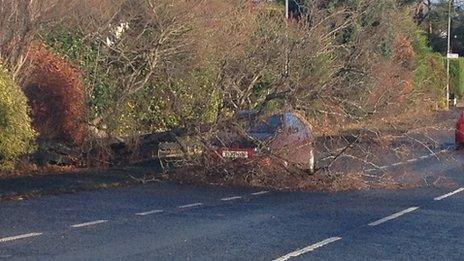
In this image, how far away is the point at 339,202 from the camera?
17531 mm

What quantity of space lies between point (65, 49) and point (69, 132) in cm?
311

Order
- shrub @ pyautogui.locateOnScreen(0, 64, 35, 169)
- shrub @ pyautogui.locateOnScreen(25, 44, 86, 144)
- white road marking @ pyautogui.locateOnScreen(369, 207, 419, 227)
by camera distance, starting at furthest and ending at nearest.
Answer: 1. shrub @ pyautogui.locateOnScreen(25, 44, 86, 144)
2. shrub @ pyautogui.locateOnScreen(0, 64, 35, 169)
3. white road marking @ pyautogui.locateOnScreen(369, 207, 419, 227)

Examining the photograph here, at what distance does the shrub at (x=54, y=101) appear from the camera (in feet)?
80.3

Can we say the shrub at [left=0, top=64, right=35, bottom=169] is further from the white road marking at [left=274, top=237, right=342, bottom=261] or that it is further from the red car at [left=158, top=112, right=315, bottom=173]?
the white road marking at [left=274, top=237, right=342, bottom=261]

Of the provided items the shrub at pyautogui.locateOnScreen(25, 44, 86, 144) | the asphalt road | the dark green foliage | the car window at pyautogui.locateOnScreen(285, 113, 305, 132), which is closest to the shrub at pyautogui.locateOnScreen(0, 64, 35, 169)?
the shrub at pyautogui.locateOnScreen(25, 44, 86, 144)

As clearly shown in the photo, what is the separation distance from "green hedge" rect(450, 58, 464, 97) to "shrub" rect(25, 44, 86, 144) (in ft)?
144

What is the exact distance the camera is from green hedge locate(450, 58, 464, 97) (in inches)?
2586

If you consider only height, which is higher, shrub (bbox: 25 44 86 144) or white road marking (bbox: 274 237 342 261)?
shrub (bbox: 25 44 86 144)

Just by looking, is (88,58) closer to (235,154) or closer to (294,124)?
(235,154)

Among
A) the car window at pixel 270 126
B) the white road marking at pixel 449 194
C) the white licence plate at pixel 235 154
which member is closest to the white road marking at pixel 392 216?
the white road marking at pixel 449 194

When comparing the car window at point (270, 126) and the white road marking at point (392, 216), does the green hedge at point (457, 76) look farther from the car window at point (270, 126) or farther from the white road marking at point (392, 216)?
the white road marking at point (392, 216)

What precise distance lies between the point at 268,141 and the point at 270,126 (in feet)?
Answer: 2.47

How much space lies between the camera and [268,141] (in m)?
19.9

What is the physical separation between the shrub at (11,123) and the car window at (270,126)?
5.24m
